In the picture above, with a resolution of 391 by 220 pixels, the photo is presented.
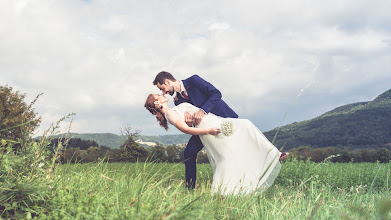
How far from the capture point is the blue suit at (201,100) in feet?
17.4

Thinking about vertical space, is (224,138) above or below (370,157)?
above

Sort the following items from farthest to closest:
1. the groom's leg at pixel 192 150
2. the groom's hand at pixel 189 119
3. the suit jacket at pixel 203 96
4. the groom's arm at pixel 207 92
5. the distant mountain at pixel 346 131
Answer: the distant mountain at pixel 346 131
the groom's leg at pixel 192 150
the suit jacket at pixel 203 96
the groom's arm at pixel 207 92
the groom's hand at pixel 189 119

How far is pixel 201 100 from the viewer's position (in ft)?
18.3

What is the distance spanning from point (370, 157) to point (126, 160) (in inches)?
518

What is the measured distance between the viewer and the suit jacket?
5395 millimetres

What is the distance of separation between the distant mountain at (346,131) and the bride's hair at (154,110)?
108ft

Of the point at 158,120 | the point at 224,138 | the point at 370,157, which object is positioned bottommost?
the point at 370,157

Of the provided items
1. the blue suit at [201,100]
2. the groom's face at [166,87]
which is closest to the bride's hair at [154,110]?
the groom's face at [166,87]

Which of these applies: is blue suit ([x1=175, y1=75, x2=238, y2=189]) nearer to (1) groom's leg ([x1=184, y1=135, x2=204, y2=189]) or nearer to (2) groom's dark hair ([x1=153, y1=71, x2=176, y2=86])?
(1) groom's leg ([x1=184, y1=135, x2=204, y2=189])

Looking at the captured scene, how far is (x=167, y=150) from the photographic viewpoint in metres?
15.4

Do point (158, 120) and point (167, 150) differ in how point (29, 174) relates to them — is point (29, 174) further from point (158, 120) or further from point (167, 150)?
point (167, 150)

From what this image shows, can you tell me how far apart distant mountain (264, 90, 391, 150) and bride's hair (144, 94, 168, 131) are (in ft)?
108

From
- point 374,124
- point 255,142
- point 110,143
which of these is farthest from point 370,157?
point 110,143

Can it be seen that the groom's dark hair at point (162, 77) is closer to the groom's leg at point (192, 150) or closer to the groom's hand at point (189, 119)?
the groom's hand at point (189, 119)
